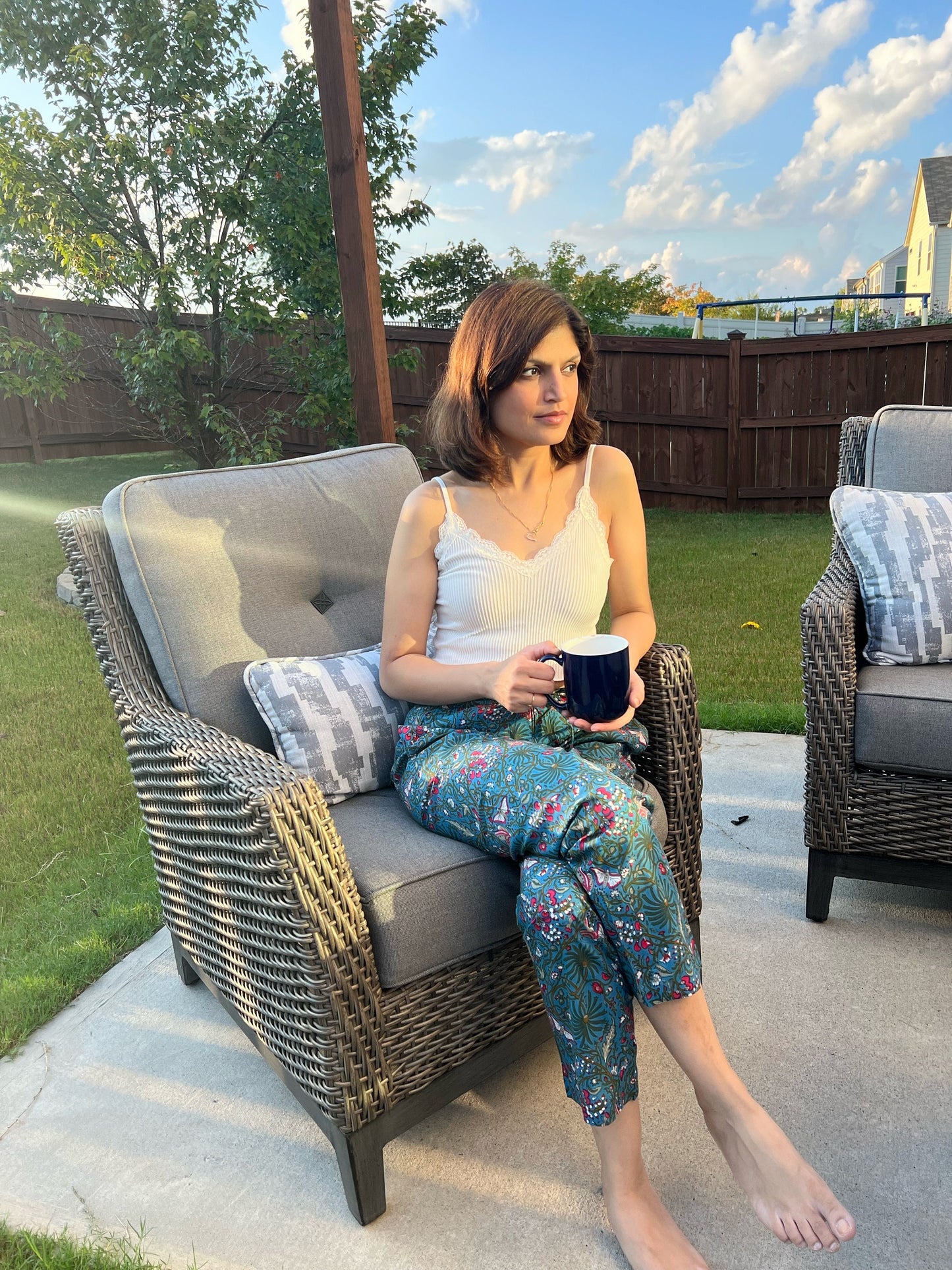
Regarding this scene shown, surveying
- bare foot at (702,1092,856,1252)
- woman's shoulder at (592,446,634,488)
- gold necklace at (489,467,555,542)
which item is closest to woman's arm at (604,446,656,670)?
woman's shoulder at (592,446,634,488)

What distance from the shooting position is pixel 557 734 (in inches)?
62.9

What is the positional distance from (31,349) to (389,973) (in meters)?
4.29

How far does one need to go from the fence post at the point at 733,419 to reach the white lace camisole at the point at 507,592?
19.7 ft

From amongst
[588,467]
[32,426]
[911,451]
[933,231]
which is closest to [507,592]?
[588,467]

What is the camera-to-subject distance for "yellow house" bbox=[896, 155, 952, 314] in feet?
64.0

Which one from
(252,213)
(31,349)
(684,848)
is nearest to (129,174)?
(252,213)

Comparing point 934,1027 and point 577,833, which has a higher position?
point 577,833

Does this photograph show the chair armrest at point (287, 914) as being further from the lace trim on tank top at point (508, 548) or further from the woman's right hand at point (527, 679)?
the lace trim on tank top at point (508, 548)

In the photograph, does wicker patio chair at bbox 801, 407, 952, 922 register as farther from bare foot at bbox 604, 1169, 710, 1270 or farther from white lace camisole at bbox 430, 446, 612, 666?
bare foot at bbox 604, 1169, 710, 1270

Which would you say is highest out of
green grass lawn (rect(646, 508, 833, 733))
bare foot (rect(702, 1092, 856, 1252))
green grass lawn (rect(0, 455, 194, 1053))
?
bare foot (rect(702, 1092, 856, 1252))

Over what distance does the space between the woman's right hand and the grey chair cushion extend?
85 centimetres

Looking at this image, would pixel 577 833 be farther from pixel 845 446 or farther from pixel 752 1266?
pixel 845 446

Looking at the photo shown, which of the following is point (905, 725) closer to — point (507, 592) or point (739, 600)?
point (507, 592)

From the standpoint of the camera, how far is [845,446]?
254 cm
